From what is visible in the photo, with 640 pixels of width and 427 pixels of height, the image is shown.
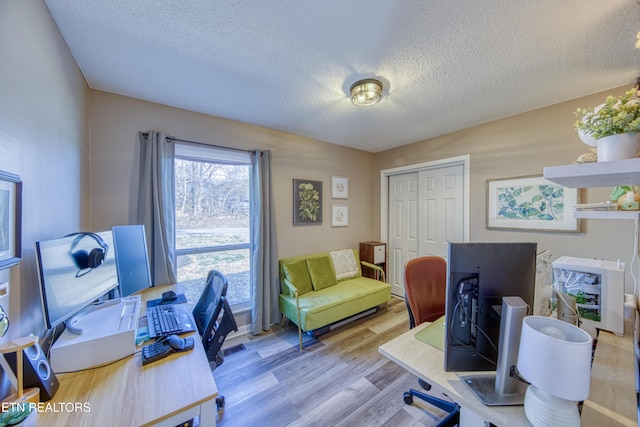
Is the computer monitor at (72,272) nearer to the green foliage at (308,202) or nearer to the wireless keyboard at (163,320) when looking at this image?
the wireless keyboard at (163,320)

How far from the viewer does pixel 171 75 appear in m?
1.81

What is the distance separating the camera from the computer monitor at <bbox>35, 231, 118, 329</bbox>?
3.13ft

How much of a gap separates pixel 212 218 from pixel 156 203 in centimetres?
57

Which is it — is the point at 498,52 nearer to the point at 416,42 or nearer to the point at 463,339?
the point at 416,42

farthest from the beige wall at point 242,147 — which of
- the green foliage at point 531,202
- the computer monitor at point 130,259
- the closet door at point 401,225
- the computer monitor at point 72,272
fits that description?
the green foliage at point 531,202

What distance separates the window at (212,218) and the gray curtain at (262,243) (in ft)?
0.38

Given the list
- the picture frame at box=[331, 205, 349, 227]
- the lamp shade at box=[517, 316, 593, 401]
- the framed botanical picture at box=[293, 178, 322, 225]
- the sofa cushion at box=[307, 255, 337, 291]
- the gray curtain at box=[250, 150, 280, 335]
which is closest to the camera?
the lamp shade at box=[517, 316, 593, 401]

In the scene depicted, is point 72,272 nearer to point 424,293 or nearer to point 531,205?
point 424,293

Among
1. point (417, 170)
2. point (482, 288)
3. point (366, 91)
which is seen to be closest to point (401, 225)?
point (417, 170)

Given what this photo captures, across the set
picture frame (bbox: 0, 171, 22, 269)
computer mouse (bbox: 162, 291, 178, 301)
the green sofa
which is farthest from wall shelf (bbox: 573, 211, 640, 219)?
computer mouse (bbox: 162, 291, 178, 301)

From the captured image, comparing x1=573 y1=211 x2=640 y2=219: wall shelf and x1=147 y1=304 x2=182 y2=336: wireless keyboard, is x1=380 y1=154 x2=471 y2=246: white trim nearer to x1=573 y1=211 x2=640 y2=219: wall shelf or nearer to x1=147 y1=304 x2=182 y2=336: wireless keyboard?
x1=573 y1=211 x2=640 y2=219: wall shelf

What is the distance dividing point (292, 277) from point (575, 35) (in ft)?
10.0

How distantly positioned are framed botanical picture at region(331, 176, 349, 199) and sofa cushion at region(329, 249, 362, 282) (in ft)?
2.87

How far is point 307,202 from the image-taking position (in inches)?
130
